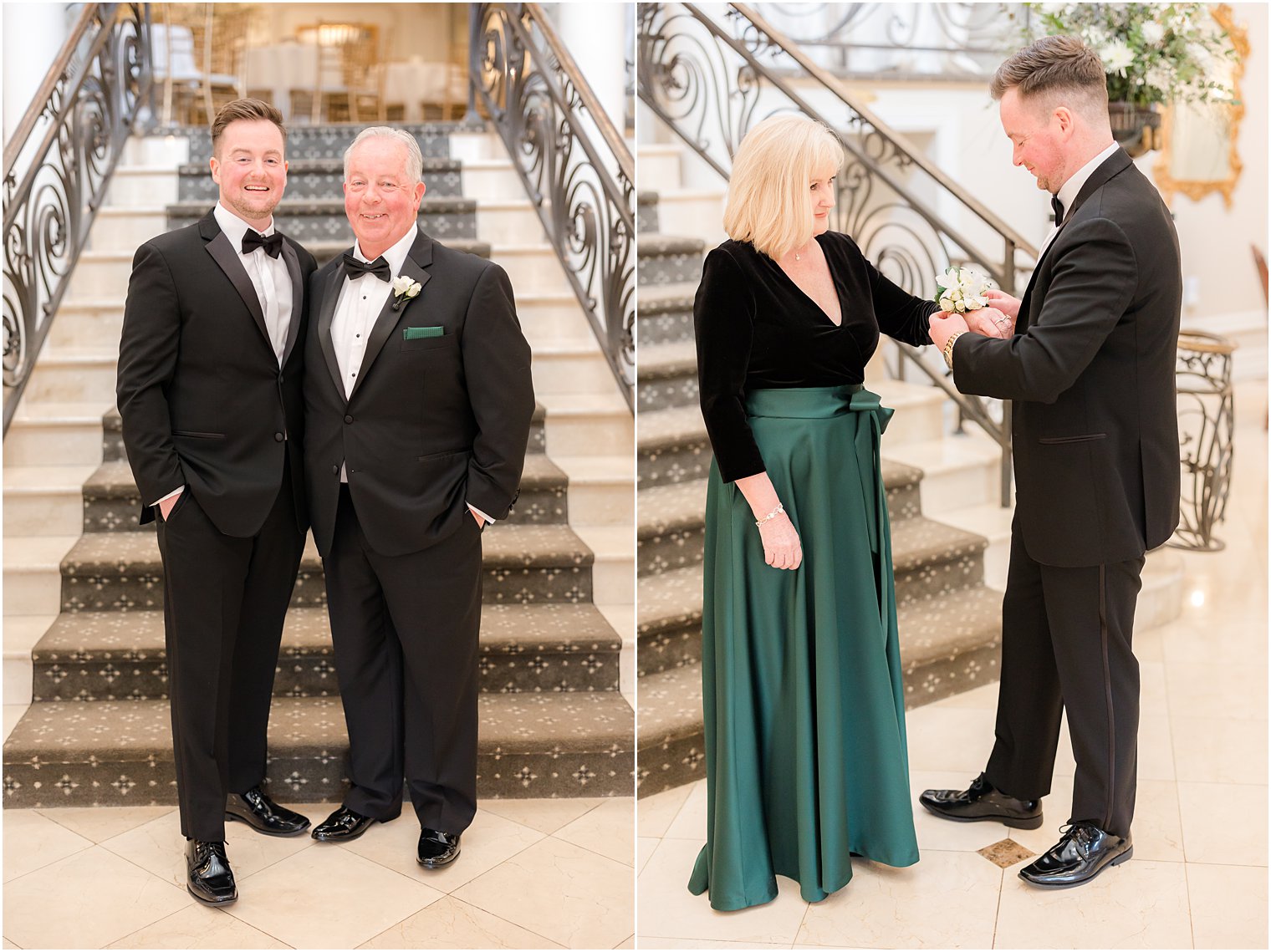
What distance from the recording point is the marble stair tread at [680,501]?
→ 380cm

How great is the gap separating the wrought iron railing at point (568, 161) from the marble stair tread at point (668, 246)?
0.16 metres

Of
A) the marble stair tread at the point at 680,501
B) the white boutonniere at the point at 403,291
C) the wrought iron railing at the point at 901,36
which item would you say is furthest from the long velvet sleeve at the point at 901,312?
the wrought iron railing at the point at 901,36

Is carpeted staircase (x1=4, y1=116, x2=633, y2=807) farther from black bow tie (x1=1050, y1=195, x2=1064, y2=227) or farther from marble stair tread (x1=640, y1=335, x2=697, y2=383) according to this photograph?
black bow tie (x1=1050, y1=195, x2=1064, y2=227)

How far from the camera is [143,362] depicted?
255cm

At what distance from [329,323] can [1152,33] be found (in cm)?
373

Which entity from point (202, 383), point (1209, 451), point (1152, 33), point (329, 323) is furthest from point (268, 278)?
point (1209, 451)

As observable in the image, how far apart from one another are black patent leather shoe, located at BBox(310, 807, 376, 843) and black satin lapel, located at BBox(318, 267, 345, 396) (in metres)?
1.13

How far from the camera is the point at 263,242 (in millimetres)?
2680

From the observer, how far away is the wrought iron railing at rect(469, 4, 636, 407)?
4.48 metres

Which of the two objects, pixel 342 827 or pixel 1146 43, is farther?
pixel 1146 43

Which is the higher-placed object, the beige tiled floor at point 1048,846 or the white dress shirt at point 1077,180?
the white dress shirt at point 1077,180

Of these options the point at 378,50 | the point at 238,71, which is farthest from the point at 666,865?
the point at 378,50

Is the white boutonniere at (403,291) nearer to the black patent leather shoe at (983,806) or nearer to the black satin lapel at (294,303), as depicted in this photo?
the black satin lapel at (294,303)

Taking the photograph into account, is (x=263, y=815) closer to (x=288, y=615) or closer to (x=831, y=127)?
(x=288, y=615)
